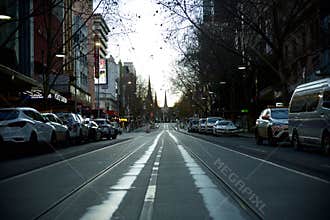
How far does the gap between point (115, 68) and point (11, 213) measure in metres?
134

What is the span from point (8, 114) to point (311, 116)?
11.6 meters

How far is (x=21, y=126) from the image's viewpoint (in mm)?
20188

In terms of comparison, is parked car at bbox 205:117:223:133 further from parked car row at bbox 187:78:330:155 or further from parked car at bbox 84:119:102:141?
parked car row at bbox 187:78:330:155

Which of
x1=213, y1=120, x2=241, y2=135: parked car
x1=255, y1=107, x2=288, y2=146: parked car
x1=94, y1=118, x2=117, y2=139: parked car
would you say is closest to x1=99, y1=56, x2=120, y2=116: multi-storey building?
x1=213, y1=120, x2=241, y2=135: parked car

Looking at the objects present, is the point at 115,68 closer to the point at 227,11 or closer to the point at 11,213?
the point at 227,11

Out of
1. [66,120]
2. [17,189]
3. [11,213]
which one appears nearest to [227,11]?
[66,120]

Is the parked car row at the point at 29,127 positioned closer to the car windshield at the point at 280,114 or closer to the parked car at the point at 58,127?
the parked car at the point at 58,127

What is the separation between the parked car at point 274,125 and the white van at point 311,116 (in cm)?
285

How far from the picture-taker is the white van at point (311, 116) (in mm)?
18592

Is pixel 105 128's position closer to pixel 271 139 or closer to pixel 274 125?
pixel 271 139

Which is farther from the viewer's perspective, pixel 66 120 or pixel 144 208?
pixel 66 120

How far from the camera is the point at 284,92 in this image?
36.4 metres

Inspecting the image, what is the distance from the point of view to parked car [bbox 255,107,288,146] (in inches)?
1025

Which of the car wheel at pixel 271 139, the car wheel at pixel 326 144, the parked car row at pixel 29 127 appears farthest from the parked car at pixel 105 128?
the car wheel at pixel 326 144
